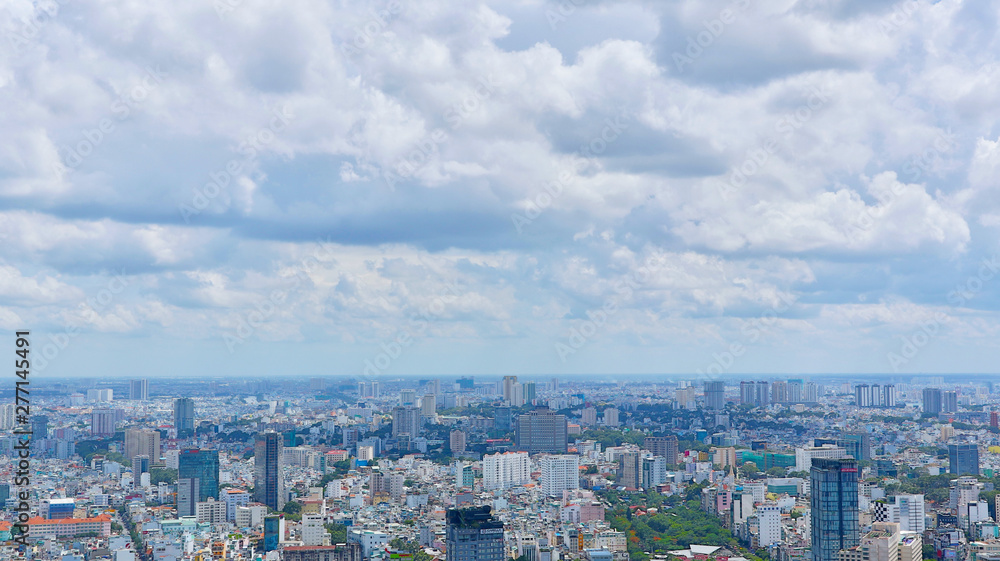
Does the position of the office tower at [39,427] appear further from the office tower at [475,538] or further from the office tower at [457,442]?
the office tower at [475,538]

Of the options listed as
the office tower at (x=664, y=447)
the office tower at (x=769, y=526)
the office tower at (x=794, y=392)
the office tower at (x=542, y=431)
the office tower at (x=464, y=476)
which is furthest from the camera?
the office tower at (x=794, y=392)

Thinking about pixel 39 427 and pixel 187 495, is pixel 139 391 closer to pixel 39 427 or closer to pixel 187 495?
pixel 39 427

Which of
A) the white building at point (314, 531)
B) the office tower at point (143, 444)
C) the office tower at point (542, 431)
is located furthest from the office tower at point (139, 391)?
the white building at point (314, 531)

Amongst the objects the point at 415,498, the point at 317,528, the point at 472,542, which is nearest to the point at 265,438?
the point at 415,498

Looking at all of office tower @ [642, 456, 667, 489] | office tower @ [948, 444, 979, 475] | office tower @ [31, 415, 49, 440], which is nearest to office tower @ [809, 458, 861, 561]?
office tower @ [642, 456, 667, 489]

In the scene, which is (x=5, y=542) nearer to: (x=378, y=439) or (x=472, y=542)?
(x=472, y=542)

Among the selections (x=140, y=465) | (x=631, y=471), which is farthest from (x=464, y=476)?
(x=140, y=465)
